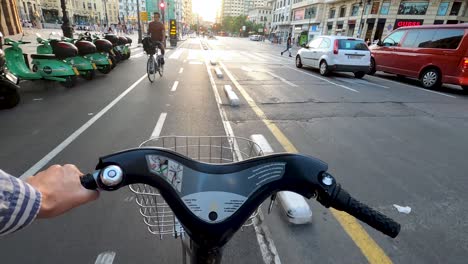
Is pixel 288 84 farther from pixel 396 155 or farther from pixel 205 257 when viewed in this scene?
pixel 205 257

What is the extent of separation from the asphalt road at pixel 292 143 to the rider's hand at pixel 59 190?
164 centimetres

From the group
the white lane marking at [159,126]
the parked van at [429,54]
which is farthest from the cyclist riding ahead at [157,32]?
the parked van at [429,54]

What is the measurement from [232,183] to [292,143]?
3.93 meters

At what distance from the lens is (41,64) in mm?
7219

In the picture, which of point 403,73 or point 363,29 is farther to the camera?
point 363,29

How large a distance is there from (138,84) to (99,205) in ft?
21.9

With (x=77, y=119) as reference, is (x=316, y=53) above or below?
above

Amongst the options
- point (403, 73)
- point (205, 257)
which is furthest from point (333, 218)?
point (403, 73)

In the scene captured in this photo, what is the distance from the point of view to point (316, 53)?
13.3m

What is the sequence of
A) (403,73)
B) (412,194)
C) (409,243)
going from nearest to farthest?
(409,243) < (412,194) < (403,73)

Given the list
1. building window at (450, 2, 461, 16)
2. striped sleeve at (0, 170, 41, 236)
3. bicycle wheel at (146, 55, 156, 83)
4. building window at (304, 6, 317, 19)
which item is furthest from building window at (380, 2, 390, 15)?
striped sleeve at (0, 170, 41, 236)

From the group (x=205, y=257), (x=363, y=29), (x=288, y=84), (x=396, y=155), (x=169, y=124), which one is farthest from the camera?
(x=363, y=29)

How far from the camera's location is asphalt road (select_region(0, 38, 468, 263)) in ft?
7.97

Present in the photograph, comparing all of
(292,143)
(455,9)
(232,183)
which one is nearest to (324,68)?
(292,143)
